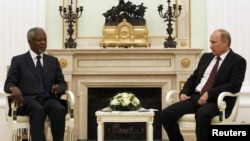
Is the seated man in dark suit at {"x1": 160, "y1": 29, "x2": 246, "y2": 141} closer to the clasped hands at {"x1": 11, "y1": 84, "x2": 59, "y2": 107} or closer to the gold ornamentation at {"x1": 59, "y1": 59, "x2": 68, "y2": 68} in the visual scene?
the clasped hands at {"x1": 11, "y1": 84, "x2": 59, "y2": 107}

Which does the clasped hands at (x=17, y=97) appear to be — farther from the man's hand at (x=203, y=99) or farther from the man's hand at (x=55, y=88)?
the man's hand at (x=203, y=99)

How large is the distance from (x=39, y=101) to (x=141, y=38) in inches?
75.2

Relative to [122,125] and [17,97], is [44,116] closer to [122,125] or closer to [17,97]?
[17,97]

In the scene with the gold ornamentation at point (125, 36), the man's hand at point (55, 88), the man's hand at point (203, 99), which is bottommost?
the man's hand at point (203, 99)

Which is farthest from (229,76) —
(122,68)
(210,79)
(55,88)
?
(122,68)

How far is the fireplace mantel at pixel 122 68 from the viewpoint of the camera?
5.28m

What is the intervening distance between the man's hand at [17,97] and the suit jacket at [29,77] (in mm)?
100

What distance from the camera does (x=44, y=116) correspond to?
12.2 feet

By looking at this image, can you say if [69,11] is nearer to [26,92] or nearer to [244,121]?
[26,92]

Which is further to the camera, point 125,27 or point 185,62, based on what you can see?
point 125,27

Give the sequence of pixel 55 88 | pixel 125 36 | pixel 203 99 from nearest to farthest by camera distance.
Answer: pixel 203 99
pixel 55 88
pixel 125 36

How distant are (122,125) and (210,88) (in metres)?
1.96

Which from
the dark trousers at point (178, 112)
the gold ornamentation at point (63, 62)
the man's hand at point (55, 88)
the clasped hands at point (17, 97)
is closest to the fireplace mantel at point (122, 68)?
the gold ornamentation at point (63, 62)

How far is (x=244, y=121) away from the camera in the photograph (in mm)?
5117
